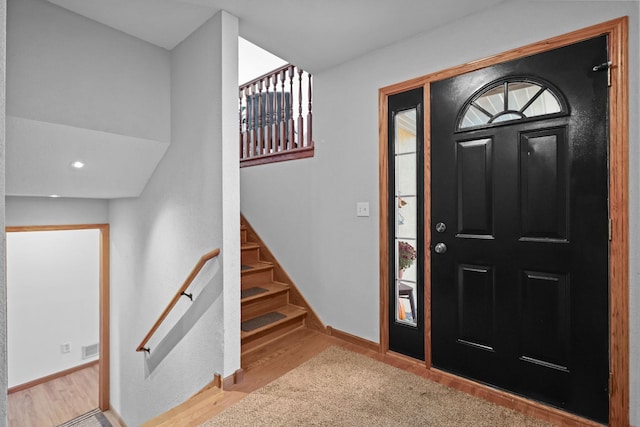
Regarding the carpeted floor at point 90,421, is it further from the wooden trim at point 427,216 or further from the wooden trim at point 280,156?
the wooden trim at point 427,216

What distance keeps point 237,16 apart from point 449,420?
2.78m

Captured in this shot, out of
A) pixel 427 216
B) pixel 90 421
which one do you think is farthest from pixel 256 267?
pixel 90 421

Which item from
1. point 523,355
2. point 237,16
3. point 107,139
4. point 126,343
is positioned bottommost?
point 126,343

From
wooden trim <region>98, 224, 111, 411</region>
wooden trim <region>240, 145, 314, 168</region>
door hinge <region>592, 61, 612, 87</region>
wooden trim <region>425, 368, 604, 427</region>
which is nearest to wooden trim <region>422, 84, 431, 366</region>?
wooden trim <region>425, 368, 604, 427</region>

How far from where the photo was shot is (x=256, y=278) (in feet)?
10.2

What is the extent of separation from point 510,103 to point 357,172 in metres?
1.15

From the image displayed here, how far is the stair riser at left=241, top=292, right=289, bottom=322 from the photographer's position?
2.75 metres

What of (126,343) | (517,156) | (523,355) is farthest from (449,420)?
(126,343)

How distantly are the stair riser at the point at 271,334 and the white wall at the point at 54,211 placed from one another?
8.08ft

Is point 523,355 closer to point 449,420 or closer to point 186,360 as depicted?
point 449,420

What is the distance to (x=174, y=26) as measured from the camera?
221 centimetres

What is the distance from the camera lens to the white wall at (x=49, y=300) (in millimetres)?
4230

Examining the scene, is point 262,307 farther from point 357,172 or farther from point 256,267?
point 357,172

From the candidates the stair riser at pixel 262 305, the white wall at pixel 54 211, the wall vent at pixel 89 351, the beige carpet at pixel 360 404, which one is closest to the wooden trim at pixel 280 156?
the stair riser at pixel 262 305
